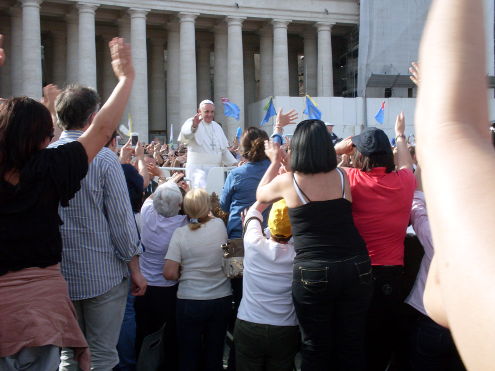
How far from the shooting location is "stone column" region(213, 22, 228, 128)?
39750 millimetres

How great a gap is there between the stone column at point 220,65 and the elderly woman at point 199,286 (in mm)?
34999

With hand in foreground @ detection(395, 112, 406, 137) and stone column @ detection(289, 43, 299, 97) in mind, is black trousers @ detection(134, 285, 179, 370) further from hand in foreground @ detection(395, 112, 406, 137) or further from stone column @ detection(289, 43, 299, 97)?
stone column @ detection(289, 43, 299, 97)

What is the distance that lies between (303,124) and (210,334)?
211 cm

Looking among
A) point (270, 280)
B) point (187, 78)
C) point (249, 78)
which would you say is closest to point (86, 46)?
point (187, 78)

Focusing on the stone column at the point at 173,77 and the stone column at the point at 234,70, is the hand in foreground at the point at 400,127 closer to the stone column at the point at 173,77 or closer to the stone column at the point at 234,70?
the stone column at the point at 234,70

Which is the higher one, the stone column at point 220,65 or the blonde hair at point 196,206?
the stone column at point 220,65

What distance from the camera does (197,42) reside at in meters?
44.0

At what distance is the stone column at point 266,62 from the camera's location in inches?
1585

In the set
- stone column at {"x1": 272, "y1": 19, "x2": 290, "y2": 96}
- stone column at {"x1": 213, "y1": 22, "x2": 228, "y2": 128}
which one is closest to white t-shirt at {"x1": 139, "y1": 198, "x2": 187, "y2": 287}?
stone column at {"x1": 272, "y1": 19, "x2": 290, "y2": 96}

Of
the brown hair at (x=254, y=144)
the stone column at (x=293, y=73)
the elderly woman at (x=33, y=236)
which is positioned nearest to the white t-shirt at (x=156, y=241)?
the brown hair at (x=254, y=144)

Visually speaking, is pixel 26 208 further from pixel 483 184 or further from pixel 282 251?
pixel 483 184

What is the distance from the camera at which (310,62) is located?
138 ft

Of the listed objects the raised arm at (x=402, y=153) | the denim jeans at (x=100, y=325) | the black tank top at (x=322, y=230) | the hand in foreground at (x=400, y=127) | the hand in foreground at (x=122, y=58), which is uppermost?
the hand in foreground at (x=122, y=58)

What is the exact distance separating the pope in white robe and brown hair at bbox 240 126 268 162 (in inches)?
157
